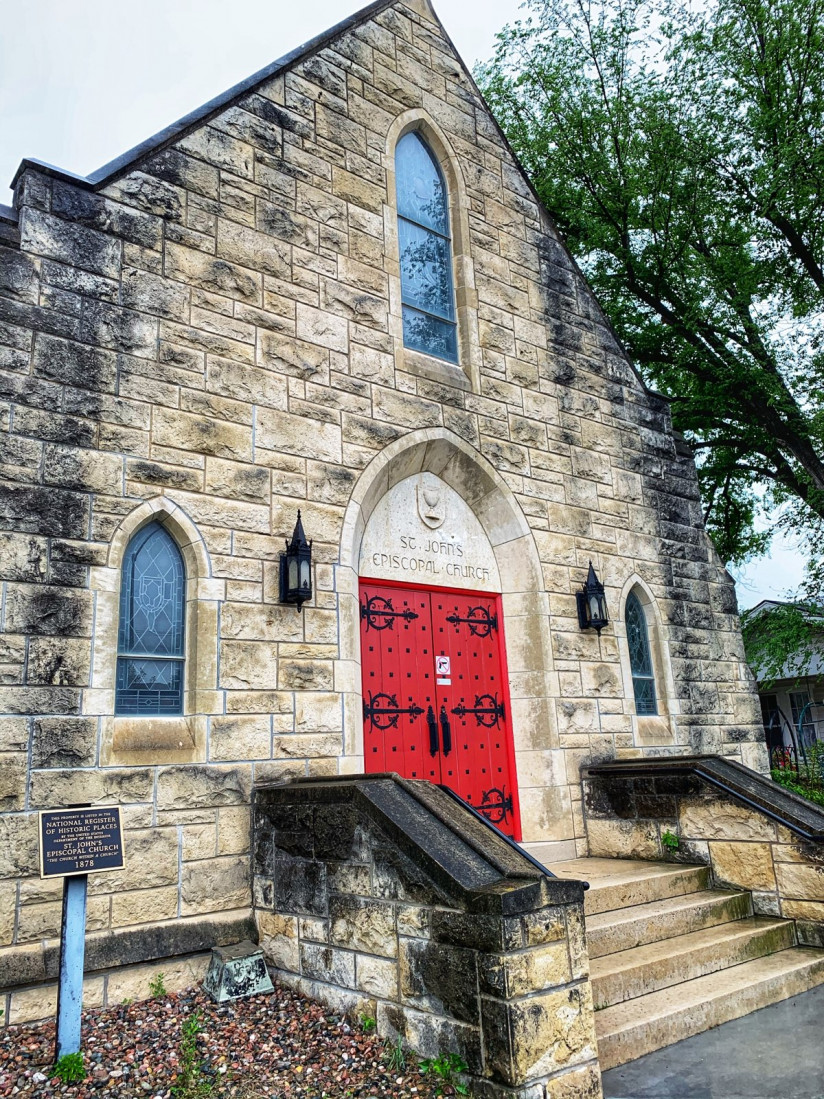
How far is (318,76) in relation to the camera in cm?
712

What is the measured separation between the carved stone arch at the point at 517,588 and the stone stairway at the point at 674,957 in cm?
75

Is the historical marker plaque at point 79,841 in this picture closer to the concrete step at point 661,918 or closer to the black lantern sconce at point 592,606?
the concrete step at point 661,918

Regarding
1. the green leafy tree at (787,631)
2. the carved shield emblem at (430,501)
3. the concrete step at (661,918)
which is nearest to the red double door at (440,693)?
the carved shield emblem at (430,501)

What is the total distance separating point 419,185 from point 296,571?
451 centimetres

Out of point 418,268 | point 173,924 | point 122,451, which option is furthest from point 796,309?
point 173,924

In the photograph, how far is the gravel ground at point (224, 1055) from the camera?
146 inches

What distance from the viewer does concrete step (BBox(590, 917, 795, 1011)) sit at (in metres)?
4.67

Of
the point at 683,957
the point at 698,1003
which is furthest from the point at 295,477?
the point at 698,1003

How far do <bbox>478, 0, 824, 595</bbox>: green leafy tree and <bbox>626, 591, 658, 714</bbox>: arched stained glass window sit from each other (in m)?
5.43

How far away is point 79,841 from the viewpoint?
3.85 m

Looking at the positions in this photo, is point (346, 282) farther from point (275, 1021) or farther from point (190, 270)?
point (275, 1021)

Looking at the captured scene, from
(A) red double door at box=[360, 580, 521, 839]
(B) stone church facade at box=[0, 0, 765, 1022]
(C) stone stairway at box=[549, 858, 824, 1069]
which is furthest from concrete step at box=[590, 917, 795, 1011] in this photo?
(A) red double door at box=[360, 580, 521, 839]

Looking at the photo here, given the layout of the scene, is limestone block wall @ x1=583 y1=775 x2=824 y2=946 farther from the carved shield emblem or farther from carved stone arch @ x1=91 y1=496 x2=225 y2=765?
carved stone arch @ x1=91 y1=496 x2=225 y2=765

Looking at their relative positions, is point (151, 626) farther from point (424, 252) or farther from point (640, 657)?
point (640, 657)
